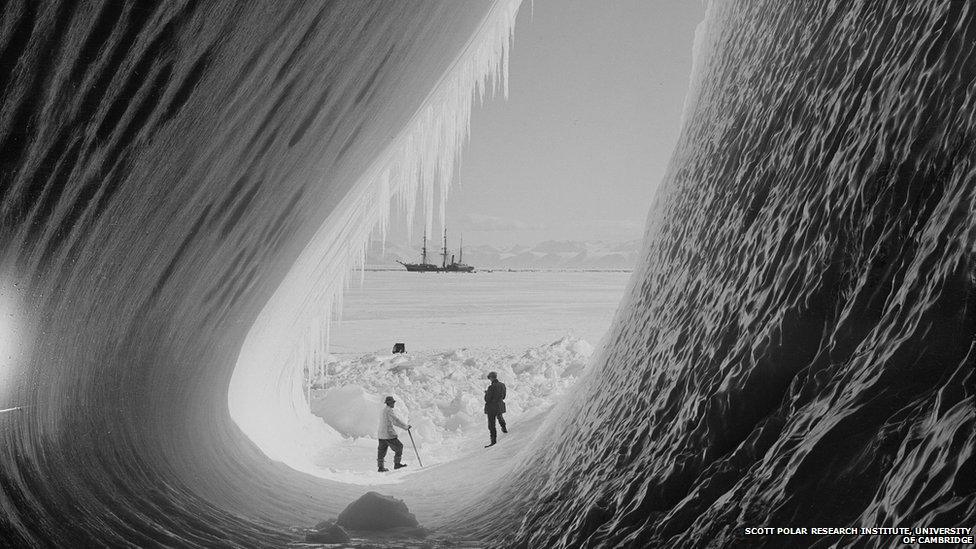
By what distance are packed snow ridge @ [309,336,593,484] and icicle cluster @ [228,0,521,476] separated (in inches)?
23.2

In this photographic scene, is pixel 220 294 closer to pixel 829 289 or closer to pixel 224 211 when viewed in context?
pixel 224 211

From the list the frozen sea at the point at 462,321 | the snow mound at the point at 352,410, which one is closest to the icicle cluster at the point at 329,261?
the snow mound at the point at 352,410

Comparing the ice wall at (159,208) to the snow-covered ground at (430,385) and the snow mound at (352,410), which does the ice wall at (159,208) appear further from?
the snow mound at (352,410)

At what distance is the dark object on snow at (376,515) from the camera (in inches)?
229

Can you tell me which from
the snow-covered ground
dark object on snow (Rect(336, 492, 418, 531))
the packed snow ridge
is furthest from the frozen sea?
dark object on snow (Rect(336, 492, 418, 531))

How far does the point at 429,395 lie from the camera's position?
15.4m

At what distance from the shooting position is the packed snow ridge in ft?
39.1

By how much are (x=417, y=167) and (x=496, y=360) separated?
31.4ft

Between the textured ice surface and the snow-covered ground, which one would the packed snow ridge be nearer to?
the snow-covered ground

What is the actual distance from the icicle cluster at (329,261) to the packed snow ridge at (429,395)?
1.94 feet

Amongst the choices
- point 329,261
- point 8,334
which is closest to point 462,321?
point 329,261

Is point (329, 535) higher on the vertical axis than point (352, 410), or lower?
lower

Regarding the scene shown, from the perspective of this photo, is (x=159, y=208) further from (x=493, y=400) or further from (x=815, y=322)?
(x=493, y=400)

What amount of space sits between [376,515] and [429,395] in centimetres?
955
